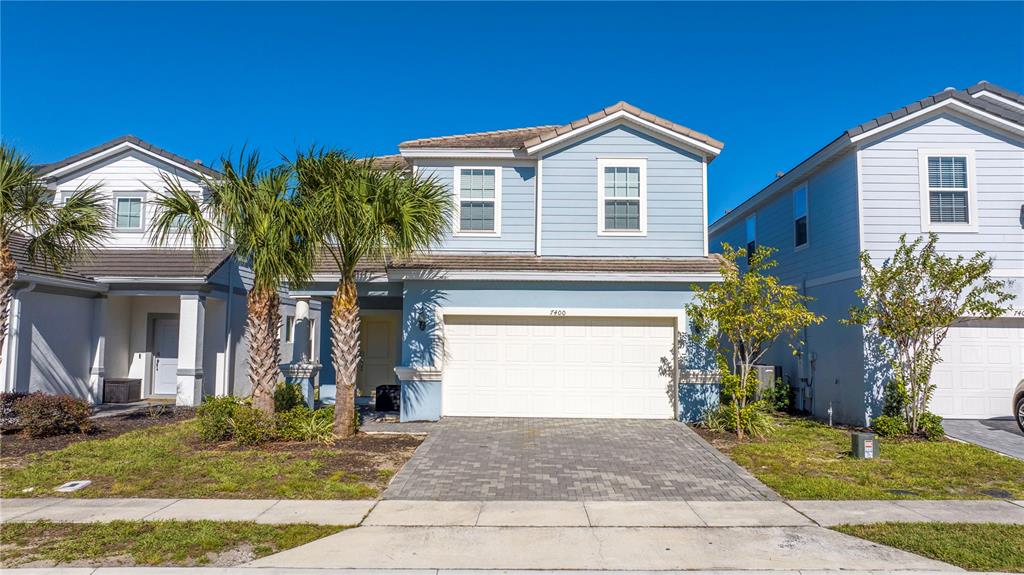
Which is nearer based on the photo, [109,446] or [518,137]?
[109,446]

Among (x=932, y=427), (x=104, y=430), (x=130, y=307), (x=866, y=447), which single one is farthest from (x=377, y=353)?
(x=932, y=427)

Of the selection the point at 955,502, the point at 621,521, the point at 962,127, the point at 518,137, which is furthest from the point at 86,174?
the point at 962,127

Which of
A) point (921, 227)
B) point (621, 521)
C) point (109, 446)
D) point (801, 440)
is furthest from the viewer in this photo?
point (921, 227)

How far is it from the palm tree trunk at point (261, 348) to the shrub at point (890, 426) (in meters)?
10.8

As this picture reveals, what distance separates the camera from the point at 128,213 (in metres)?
16.8

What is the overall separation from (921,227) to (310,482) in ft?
40.8

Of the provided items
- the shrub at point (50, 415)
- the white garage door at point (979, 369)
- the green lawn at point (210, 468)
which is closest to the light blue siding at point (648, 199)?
the white garage door at point (979, 369)

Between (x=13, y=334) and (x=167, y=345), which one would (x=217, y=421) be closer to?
(x=13, y=334)

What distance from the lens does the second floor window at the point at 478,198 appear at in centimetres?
1398

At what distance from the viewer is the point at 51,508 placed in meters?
6.99

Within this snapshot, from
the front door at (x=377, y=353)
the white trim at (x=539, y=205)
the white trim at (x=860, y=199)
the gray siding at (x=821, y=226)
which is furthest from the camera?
the front door at (x=377, y=353)

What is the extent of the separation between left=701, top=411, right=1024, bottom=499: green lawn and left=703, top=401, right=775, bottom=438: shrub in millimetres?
283

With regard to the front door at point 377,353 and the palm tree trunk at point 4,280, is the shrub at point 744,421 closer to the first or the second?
the front door at point 377,353

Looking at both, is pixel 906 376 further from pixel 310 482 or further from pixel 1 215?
pixel 1 215
